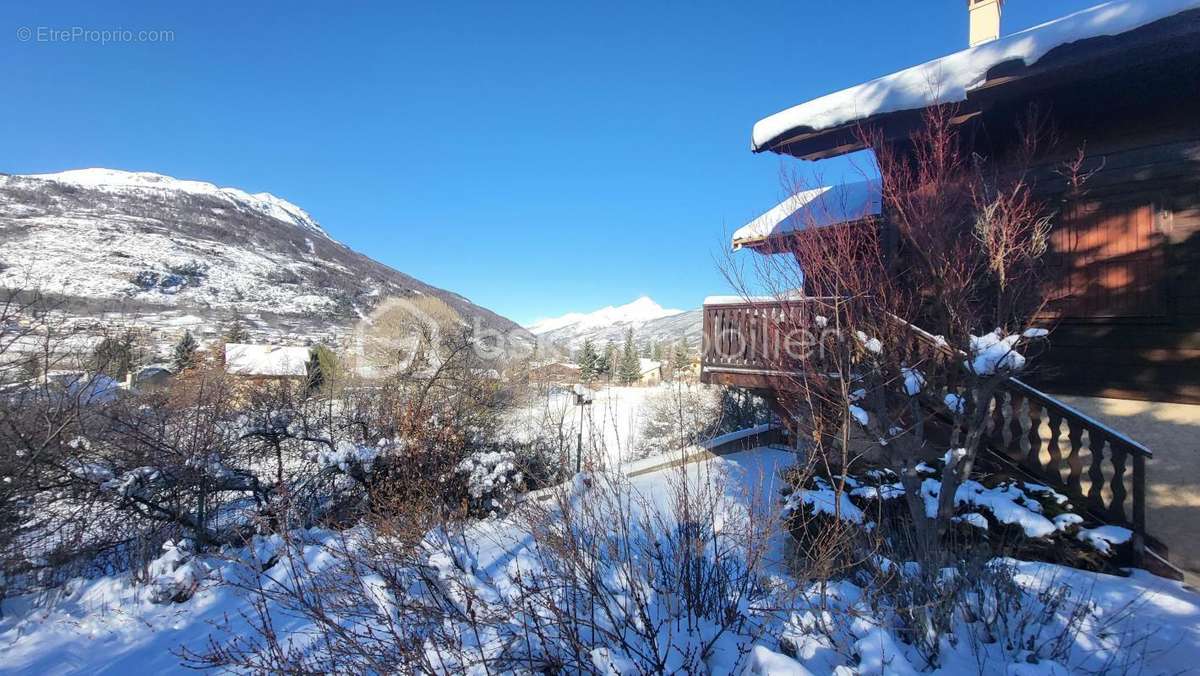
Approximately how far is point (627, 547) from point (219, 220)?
111m

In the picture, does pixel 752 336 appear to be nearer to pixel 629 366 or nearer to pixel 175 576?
pixel 175 576

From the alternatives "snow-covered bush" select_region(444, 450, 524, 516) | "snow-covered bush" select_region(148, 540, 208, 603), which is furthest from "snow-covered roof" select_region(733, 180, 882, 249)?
"snow-covered bush" select_region(148, 540, 208, 603)

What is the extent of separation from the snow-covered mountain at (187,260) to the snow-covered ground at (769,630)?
3407 cm

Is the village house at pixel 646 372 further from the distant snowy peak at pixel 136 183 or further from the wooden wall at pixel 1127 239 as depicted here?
the distant snowy peak at pixel 136 183

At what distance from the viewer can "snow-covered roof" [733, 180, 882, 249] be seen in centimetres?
507

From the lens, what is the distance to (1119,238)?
5.25 m

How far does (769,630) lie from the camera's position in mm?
2691

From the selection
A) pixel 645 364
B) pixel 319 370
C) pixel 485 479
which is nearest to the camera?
pixel 485 479

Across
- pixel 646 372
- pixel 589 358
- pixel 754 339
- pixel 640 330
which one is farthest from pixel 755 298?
pixel 640 330

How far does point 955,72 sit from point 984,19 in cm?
438

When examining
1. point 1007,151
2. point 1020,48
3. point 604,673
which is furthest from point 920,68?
point 604,673

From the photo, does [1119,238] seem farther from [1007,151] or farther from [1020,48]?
[1020,48]

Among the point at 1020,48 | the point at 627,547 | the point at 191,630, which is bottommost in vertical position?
the point at 191,630

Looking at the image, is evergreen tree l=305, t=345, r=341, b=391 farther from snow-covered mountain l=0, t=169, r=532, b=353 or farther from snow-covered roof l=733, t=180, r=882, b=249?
snow-covered mountain l=0, t=169, r=532, b=353
